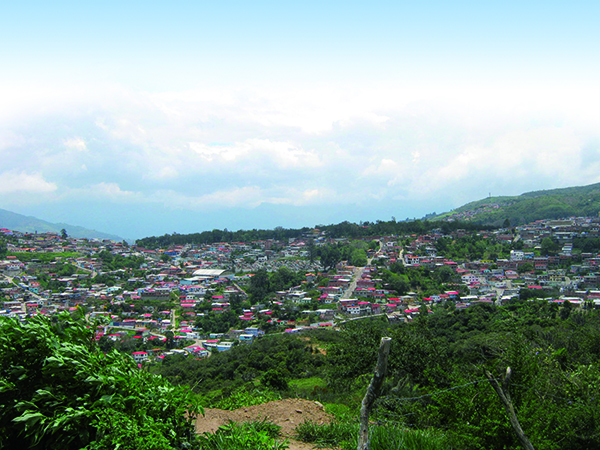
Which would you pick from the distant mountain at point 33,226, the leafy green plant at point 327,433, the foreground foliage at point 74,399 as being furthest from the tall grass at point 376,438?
the distant mountain at point 33,226

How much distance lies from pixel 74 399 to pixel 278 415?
12.2ft

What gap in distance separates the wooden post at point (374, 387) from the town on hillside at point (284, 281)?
2322 cm

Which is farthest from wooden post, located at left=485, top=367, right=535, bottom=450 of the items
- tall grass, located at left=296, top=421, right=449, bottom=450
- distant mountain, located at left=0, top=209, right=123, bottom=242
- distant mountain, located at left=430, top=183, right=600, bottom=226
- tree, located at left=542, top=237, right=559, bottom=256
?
distant mountain, located at left=0, top=209, right=123, bottom=242

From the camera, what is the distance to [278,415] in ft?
21.4

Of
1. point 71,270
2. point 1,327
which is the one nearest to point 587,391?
point 1,327

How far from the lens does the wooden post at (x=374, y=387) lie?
9.52 feet

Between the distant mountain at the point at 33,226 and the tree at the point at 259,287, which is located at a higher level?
the distant mountain at the point at 33,226

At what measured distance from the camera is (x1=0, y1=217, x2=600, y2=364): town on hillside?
3338cm

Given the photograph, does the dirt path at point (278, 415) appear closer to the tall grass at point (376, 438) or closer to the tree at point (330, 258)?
the tall grass at point (376, 438)

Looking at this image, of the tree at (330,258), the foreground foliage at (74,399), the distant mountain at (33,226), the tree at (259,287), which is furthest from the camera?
the distant mountain at (33,226)

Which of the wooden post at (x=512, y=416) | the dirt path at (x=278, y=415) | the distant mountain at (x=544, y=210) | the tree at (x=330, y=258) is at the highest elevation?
the distant mountain at (x=544, y=210)

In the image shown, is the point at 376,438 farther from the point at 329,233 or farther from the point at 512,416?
the point at 329,233

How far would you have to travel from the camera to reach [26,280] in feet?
148

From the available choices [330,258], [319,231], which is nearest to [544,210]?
[319,231]
